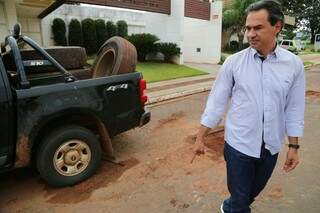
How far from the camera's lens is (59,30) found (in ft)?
56.9

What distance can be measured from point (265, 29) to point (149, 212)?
2128 mm

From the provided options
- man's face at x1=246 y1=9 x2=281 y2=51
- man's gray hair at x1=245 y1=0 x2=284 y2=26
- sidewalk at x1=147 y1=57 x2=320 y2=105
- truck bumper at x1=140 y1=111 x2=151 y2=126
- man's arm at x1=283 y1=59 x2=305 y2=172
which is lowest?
sidewalk at x1=147 y1=57 x2=320 y2=105

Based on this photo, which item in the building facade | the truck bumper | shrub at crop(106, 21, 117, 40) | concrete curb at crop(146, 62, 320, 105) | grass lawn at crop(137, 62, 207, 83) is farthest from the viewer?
shrub at crop(106, 21, 117, 40)

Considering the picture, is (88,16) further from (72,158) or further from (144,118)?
(72,158)

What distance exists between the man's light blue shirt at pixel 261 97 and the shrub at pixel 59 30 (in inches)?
649

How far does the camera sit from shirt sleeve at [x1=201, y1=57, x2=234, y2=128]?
241 cm

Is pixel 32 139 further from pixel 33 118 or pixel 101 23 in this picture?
pixel 101 23

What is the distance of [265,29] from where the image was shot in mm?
2148

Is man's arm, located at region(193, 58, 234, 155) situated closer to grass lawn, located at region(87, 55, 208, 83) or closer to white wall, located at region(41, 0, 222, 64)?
grass lawn, located at region(87, 55, 208, 83)

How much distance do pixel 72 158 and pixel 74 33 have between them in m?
15.3

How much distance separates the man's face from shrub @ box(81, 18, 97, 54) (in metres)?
17.1

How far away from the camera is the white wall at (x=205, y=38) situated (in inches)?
758

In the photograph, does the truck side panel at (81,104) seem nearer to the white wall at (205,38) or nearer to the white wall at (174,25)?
the white wall at (174,25)

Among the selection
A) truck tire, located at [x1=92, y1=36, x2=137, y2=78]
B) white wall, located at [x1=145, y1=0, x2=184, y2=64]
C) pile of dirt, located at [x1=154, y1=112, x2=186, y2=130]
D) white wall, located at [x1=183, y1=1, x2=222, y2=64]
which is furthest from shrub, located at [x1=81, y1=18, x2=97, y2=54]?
truck tire, located at [x1=92, y1=36, x2=137, y2=78]
